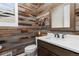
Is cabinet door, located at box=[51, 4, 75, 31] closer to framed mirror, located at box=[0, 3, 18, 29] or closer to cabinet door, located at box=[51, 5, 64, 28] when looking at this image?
cabinet door, located at box=[51, 5, 64, 28]

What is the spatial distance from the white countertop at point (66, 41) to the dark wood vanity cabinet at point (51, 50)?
0.06 m

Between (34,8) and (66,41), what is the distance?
2.54 ft

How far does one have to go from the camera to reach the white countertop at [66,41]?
1.29m

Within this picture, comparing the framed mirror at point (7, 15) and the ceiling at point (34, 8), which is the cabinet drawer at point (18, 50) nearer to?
the framed mirror at point (7, 15)

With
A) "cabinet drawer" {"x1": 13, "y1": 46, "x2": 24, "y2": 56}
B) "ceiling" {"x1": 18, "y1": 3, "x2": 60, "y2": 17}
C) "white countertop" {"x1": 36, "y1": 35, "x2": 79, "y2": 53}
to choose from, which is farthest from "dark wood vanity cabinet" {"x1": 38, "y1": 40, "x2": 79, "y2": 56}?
"ceiling" {"x1": 18, "y1": 3, "x2": 60, "y2": 17}

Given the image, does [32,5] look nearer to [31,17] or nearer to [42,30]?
[31,17]

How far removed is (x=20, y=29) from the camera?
1.63 m

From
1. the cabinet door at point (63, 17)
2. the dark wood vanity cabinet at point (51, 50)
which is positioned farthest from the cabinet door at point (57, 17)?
the dark wood vanity cabinet at point (51, 50)

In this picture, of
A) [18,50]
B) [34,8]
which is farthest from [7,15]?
[18,50]

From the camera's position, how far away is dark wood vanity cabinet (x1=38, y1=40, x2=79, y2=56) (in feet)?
4.40

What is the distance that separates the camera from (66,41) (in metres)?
1.56

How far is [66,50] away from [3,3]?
3.90 ft

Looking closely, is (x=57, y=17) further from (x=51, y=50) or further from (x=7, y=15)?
(x=7, y=15)

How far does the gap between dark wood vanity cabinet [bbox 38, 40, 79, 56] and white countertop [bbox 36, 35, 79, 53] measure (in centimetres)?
6
